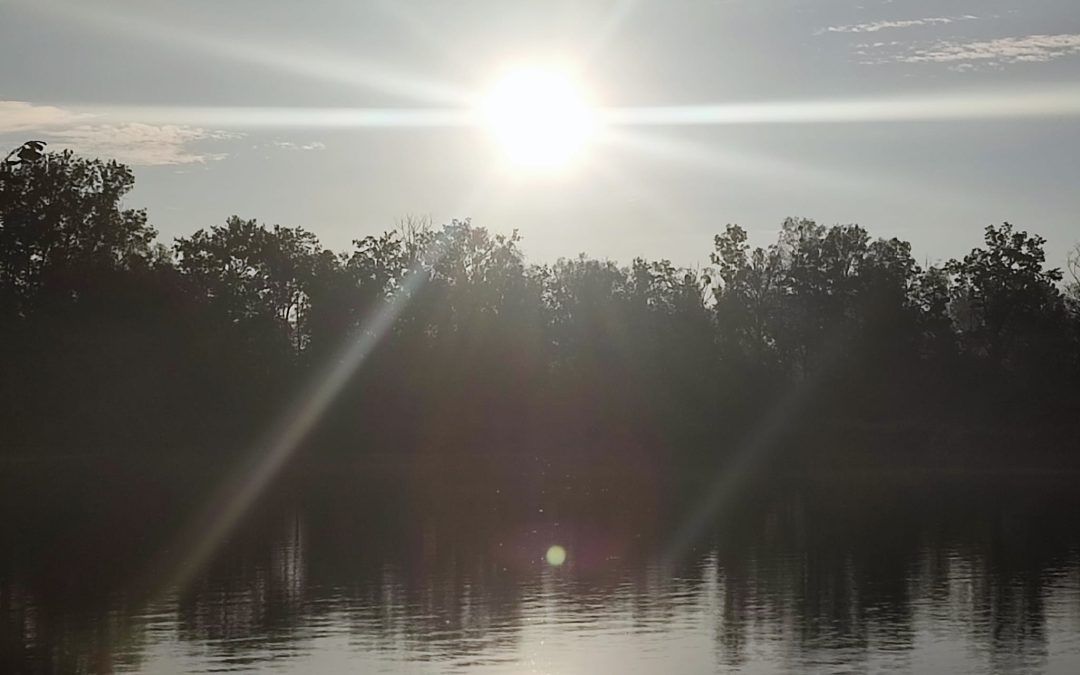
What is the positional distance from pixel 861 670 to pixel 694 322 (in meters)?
81.9

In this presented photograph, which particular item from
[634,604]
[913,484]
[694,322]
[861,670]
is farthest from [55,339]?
[861,670]

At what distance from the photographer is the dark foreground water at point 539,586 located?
2605cm

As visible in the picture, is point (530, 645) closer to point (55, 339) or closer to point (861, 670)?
point (861, 670)

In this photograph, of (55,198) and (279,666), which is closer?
(279,666)

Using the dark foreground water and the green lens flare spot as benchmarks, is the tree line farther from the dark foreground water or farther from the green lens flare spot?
the green lens flare spot

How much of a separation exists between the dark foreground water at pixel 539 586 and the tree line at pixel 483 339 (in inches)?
1056

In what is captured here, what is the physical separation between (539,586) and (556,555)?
6.46m

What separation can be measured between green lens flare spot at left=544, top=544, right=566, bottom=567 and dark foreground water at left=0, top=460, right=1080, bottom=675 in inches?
12.0

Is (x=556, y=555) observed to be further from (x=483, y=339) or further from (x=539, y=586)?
(x=483, y=339)

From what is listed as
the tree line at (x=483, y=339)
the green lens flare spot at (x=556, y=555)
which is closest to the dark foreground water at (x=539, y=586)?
the green lens flare spot at (x=556, y=555)

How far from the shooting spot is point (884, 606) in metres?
32.7

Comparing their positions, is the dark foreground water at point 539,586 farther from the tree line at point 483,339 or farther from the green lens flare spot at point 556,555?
the tree line at point 483,339

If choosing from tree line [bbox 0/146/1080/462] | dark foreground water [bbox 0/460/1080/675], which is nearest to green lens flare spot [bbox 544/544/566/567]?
dark foreground water [bbox 0/460/1080/675]

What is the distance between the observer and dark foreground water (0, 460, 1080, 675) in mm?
26047
